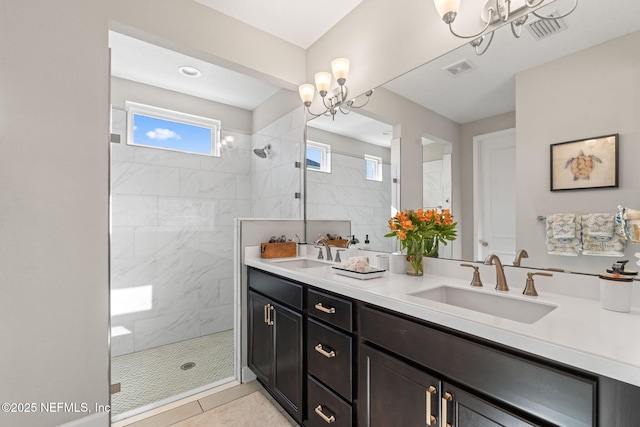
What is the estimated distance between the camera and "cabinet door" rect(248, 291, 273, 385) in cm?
196

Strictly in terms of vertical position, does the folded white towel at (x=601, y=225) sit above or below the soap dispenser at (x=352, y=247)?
above

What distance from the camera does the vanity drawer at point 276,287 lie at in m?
1.68

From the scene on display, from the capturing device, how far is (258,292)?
2123 mm

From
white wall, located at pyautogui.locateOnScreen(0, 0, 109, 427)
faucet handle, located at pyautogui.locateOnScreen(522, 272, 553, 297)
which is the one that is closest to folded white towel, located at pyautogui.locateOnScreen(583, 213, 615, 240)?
faucet handle, located at pyautogui.locateOnScreen(522, 272, 553, 297)

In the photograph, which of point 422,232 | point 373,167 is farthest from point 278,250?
point 422,232

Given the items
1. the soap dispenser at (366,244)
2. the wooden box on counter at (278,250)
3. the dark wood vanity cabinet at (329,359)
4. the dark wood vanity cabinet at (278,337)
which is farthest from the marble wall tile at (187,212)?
the dark wood vanity cabinet at (329,359)

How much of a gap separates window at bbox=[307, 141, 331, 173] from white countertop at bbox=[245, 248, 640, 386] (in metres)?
1.32

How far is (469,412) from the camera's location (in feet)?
2.97

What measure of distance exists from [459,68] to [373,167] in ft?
2.50

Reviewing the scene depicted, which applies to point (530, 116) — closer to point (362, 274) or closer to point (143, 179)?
point (362, 274)

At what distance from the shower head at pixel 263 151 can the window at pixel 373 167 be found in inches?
58.4

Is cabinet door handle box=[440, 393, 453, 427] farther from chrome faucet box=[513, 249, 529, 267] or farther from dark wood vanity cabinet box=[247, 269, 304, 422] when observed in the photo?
dark wood vanity cabinet box=[247, 269, 304, 422]

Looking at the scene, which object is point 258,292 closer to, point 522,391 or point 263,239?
point 263,239

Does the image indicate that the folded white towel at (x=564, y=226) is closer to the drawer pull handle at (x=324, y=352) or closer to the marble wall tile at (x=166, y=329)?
the drawer pull handle at (x=324, y=352)
